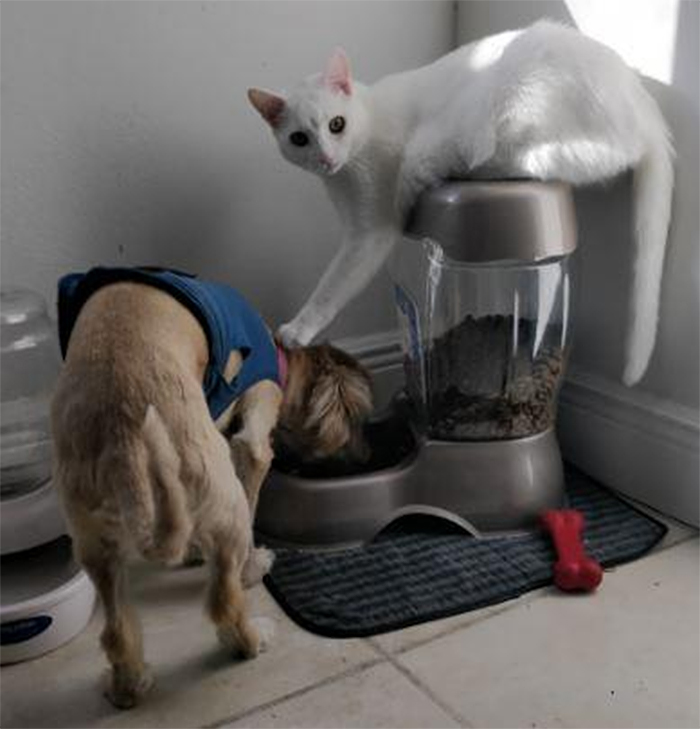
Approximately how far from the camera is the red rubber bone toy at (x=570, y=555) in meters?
1.32

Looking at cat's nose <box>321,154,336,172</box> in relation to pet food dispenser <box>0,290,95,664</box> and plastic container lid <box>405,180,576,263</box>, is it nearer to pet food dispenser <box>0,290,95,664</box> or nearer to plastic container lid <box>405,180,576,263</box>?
plastic container lid <box>405,180,576,263</box>

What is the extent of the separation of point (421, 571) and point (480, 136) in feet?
2.17

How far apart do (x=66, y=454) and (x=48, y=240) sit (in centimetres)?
62

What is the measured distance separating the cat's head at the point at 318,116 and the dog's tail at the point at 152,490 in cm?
55

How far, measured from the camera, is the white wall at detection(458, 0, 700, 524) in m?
1.42

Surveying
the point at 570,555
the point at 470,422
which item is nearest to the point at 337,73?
the point at 470,422

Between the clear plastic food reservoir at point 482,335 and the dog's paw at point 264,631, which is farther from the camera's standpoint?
the clear plastic food reservoir at point 482,335

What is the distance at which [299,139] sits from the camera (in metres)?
1.35

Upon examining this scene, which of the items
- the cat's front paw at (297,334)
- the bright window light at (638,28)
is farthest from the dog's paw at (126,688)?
the bright window light at (638,28)

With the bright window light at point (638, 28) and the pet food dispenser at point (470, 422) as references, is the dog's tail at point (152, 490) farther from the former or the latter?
the bright window light at point (638, 28)

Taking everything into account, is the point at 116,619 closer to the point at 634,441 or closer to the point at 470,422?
the point at 470,422

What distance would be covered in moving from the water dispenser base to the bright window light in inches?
24.8

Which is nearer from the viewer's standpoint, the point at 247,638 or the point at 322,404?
the point at 247,638

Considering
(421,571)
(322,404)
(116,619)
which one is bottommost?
(421,571)
